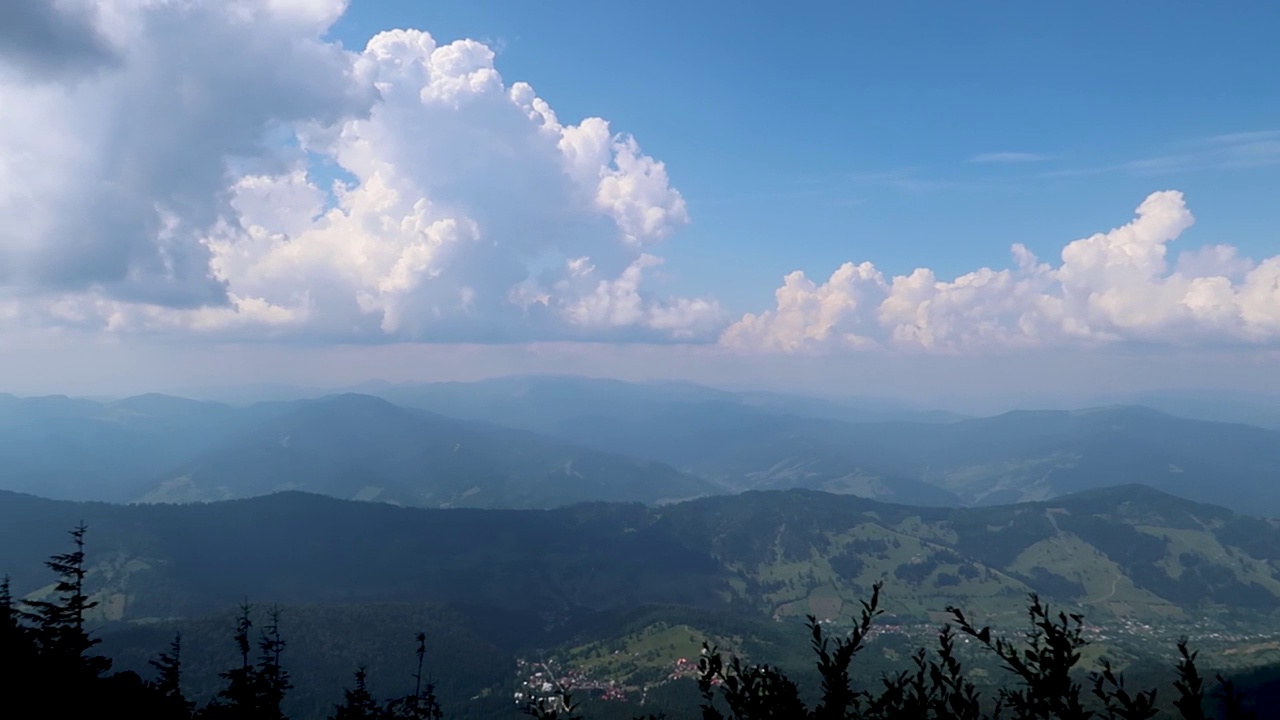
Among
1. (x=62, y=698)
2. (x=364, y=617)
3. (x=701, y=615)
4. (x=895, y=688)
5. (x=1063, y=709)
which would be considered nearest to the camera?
(x=1063, y=709)

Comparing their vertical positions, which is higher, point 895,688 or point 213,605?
point 895,688

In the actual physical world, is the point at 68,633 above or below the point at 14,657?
above

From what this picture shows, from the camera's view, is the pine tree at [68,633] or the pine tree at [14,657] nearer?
the pine tree at [14,657]

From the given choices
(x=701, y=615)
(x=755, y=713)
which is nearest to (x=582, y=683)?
(x=701, y=615)

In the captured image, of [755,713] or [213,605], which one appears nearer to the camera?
[755,713]

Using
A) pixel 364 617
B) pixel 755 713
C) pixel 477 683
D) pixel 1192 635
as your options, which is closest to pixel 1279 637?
pixel 1192 635

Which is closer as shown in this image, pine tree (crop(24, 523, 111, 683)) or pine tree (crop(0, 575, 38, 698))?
pine tree (crop(0, 575, 38, 698))

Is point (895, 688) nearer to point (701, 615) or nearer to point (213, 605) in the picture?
point (701, 615)

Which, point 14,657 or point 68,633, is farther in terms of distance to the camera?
point 68,633

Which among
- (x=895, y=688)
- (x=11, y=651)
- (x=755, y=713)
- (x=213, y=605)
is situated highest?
(x=895, y=688)

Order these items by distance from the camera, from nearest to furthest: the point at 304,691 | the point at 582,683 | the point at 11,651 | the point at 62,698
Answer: the point at 62,698 < the point at 11,651 < the point at 304,691 < the point at 582,683
